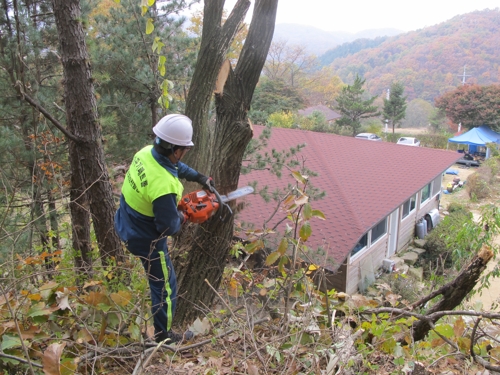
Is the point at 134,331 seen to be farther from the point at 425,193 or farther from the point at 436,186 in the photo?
the point at 436,186

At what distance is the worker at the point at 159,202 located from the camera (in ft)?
7.73

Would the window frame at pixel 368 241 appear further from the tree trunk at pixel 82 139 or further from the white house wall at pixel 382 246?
the tree trunk at pixel 82 139

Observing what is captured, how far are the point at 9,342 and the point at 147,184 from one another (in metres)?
1.11

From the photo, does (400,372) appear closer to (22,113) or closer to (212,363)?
(212,363)

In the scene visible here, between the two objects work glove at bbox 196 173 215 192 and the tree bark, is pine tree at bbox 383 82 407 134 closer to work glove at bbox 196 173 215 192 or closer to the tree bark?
the tree bark

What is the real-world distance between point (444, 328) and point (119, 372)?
2005 millimetres

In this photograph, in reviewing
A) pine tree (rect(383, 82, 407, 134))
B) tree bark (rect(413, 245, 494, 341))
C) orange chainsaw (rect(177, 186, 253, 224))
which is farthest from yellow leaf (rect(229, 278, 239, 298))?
pine tree (rect(383, 82, 407, 134))

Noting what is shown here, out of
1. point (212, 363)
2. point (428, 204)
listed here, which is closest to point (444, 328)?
point (212, 363)

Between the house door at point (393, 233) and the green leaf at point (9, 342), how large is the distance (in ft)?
35.2

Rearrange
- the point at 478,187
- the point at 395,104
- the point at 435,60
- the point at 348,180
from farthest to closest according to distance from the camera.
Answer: the point at 435,60 < the point at 395,104 < the point at 478,187 < the point at 348,180

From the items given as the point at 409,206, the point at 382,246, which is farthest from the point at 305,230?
the point at 409,206

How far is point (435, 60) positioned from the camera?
6116 centimetres

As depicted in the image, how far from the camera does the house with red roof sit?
332 inches

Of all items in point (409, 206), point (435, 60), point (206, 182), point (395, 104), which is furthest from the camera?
point (435, 60)
